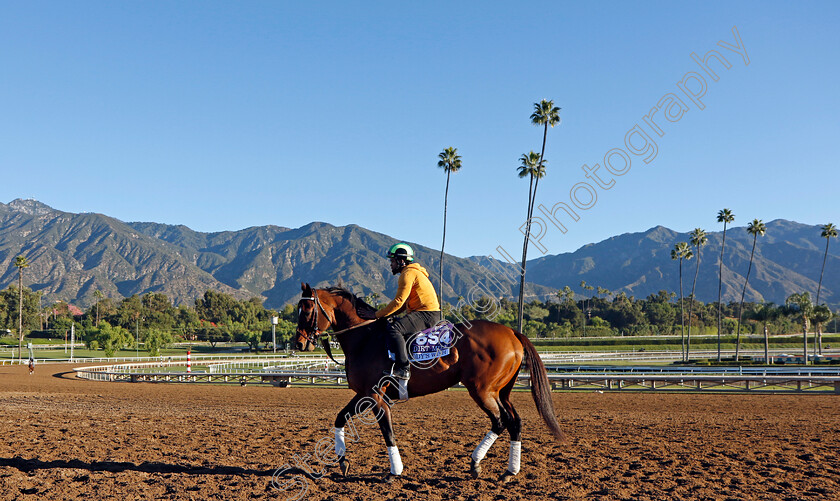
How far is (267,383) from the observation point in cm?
3272

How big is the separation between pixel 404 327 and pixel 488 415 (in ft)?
5.52

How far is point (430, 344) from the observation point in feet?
27.3

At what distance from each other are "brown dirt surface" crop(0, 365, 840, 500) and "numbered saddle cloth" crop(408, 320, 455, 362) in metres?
1.68

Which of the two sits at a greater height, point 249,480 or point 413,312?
point 413,312


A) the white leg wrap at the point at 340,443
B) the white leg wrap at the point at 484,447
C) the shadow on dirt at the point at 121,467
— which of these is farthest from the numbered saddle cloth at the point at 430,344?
the shadow on dirt at the point at 121,467

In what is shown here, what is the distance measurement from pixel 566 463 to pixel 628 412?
999 cm

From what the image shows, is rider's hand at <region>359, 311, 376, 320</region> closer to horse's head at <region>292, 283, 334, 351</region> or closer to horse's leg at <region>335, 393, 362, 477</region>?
horse's head at <region>292, 283, 334, 351</region>

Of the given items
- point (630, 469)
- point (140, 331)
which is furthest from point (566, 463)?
point (140, 331)

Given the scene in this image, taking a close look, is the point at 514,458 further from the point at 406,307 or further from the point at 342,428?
the point at 406,307

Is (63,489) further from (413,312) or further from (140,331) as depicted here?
(140,331)

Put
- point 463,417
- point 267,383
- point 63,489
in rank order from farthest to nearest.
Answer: point 267,383 < point 463,417 < point 63,489

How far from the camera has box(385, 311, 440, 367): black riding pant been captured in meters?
8.08

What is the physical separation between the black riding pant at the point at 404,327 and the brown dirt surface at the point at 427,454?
1.72m

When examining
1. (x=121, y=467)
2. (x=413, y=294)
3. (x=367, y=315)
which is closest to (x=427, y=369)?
(x=413, y=294)
